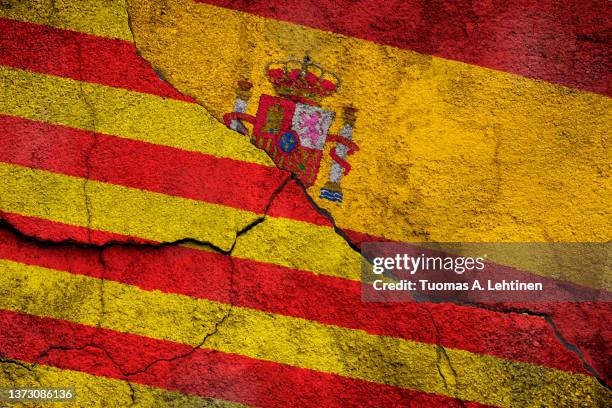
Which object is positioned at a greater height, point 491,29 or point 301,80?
point 491,29

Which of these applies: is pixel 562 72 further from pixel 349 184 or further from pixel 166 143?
pixel 166 143

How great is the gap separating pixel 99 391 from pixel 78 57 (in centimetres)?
193

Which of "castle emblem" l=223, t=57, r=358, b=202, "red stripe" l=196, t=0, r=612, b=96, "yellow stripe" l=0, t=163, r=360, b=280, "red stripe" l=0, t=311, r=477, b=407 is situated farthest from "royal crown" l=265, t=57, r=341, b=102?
"red stripe" l=0, t=311, r=477, b=407

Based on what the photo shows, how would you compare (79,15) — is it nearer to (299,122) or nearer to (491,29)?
(299,122)

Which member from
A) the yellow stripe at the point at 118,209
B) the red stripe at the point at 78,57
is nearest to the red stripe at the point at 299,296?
the yellow stripe at the point at 118,209

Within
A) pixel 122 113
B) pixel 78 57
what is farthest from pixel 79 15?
pixel 122 113

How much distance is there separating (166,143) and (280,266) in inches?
38.3

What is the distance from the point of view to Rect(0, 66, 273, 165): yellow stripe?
3119 mm

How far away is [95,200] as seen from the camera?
121 inches

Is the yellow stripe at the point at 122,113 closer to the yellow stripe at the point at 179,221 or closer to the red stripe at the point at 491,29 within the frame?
the yellow stripe at the point at 179,221

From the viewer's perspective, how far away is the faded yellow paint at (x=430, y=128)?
308cm

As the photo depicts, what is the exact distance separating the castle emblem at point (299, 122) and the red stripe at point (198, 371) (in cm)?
105

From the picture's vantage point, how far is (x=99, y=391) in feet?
9.68

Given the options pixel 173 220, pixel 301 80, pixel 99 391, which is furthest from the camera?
pixel 301 80
